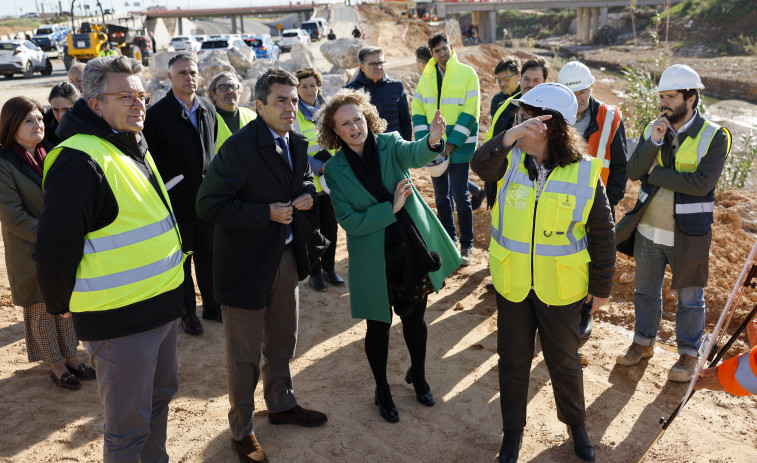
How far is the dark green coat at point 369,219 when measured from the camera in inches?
143

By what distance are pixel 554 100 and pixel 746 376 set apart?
4.99 ft

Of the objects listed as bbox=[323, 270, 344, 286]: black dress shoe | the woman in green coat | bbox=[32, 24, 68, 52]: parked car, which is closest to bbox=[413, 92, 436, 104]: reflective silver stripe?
bbox=[323, 270, 344, 286]: black dress shoe

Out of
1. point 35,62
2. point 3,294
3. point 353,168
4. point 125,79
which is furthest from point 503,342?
point 35,62

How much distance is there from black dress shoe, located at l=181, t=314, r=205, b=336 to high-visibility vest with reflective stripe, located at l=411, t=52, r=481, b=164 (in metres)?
2.88

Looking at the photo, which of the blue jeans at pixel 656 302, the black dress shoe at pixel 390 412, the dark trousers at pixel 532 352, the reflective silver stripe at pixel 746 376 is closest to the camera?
the reflective silver stripe at pixel 746 376

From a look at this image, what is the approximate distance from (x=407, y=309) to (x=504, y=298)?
0.61 meters

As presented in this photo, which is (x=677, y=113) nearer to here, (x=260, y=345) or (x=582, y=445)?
(x=582, y=445)

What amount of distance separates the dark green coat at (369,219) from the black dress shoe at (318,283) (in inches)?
92.6

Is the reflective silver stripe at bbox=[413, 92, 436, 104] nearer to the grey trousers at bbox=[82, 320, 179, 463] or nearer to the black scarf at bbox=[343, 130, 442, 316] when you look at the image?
the black scarf at bbox=[343, 130, 442, 316]

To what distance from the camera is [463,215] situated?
6430mm

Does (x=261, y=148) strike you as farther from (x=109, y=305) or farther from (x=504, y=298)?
(x=504, y=298)

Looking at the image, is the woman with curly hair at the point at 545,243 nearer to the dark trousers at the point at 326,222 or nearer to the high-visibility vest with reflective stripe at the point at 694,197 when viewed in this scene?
the high-visibility vest with reflective stripe at the point at 694,197

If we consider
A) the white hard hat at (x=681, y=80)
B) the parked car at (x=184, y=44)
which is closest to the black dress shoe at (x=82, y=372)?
the white hard hat at (x=681, y=80)

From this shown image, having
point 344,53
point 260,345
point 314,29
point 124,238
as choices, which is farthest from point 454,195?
point 314,29
